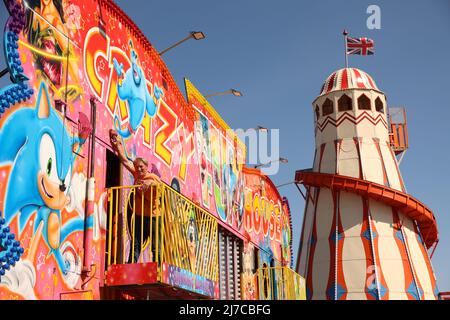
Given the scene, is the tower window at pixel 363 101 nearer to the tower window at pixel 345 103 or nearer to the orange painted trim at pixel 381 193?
the tower window at pixel 345 103

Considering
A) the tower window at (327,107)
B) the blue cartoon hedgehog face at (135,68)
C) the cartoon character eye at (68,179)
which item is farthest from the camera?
the tower window at (327,107)

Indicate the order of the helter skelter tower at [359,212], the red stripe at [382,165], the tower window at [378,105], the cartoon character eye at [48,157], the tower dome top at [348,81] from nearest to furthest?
the cartoon character eye at [48,157] < the helter skelter tower at [359,212] < the red stripe at [382,165] < the tower window at [378,105] < the tower dome top at [348,81]

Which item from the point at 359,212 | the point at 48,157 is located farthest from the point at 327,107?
the point at 48,157

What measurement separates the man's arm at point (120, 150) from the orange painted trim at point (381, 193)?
2034cm

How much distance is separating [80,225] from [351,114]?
77.3ft

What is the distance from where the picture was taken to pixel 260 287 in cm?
1734

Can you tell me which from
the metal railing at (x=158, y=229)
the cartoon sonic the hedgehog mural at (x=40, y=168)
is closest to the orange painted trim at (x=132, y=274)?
the metal railing at (x=158, y=229)

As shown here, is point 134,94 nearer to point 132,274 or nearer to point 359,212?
point 132,274

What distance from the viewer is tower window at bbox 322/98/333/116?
3169cm

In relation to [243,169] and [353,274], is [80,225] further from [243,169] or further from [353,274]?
[353,274]

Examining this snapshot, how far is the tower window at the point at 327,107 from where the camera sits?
104ft

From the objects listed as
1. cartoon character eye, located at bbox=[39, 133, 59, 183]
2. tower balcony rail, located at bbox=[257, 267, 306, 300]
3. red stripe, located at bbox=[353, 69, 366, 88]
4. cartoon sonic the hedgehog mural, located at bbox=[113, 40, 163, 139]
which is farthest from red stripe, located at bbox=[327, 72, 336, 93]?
cartoon character eye, located at bbox=[39, 133, 59, 183]
